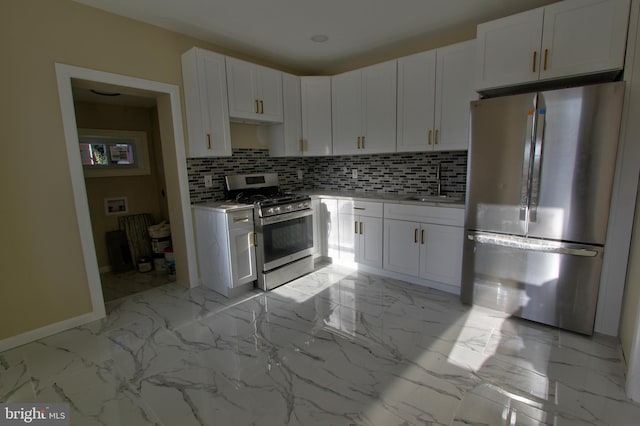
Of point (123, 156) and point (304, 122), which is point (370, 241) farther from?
point (123, 156)

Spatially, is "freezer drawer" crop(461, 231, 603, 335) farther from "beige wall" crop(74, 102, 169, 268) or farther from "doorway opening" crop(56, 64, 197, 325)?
"beige wall" crop(74, 102, 169, 268)

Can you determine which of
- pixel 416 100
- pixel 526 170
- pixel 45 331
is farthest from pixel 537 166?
pixel 45 331

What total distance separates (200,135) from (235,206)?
796 mm

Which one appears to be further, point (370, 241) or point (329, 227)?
point (329, 227)

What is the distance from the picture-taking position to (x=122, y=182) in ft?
13.6

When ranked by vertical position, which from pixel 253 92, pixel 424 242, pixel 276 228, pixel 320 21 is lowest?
pixel 424 242

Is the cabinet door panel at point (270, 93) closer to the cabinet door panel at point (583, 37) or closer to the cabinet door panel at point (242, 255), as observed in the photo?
the cabinet door panel at point (242, 255)

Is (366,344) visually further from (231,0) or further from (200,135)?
(231,0)

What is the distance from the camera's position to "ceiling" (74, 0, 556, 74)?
2.48 metres

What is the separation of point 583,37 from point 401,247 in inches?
84.5

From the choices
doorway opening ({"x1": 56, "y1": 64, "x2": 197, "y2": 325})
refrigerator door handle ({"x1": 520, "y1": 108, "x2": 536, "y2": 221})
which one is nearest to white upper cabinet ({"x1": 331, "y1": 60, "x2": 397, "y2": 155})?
refrigerator door handle ({"x1": 520, "y1": 108, "x2": 536, "y2": 221})

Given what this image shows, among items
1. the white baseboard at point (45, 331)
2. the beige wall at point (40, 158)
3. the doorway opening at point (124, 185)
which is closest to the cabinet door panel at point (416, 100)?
the beige wall at point (40, 158)

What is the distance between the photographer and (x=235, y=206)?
2920 mm

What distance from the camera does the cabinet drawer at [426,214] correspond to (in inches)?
112
